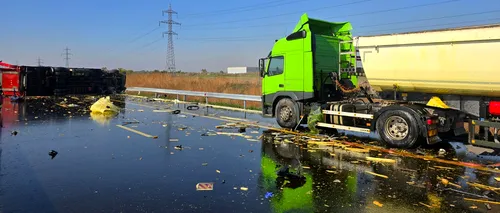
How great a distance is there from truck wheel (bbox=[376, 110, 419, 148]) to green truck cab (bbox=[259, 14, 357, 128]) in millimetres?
2259

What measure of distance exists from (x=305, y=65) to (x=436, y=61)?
3827 mm

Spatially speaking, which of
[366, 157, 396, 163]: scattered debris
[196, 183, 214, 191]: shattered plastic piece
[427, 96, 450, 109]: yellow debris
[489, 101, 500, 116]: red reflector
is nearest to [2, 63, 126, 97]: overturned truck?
[196, 183, 214, 191]: shattered plastic piece

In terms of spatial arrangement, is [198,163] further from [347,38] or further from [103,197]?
[347,38]

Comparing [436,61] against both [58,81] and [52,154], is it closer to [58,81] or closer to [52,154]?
[52,154]

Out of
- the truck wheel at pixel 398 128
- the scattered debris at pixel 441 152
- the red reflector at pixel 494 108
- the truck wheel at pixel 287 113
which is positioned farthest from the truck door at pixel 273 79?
the red reflector at pixel 494 108

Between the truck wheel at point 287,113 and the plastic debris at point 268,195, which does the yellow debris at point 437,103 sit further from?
the plastic debris at point 268,195

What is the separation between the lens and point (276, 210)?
15.5 ft

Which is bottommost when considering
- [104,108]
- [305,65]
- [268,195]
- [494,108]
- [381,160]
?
[268,195]

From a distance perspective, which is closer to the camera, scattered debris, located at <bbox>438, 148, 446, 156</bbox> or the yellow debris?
scattered debris, located at <bbox>438, 148, 446, 156</bbox>

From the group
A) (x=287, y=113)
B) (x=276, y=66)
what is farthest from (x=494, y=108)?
(x=276, y=66)

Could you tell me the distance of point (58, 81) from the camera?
86.4 ft

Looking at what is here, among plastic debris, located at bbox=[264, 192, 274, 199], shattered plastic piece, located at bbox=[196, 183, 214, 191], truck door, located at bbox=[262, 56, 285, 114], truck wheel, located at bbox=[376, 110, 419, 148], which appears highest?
truck door, located at bbox=[262, 56, 285, 114]

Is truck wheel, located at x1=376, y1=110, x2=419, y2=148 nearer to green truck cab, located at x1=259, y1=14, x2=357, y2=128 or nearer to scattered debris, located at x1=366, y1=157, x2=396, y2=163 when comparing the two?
scattered debris, located at x1=366, y1=157, x2=396, y2=163

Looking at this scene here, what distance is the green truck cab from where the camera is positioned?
11.0 m
